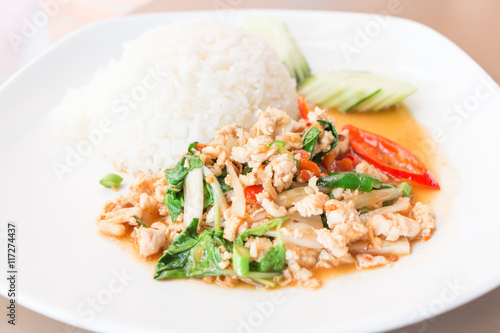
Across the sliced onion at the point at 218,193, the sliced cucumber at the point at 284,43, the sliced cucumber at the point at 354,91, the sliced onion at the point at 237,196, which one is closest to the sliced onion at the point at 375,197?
the sliced onion at the point at 237,196

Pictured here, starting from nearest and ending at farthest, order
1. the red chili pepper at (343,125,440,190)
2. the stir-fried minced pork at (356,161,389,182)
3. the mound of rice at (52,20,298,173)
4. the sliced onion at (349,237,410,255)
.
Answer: the sliced onion at (349,237,410,255) → the stir-fried minced pork at (356,161,389,182) → the red chili pepper at (343,125,440,190) → the mound of rice at (52,20,298,173)

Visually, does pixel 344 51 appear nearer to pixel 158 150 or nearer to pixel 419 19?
pixel 419 19

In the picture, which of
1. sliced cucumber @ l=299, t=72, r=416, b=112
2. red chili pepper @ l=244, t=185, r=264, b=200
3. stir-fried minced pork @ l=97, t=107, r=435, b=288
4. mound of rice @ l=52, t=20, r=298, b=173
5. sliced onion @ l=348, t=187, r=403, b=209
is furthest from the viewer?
sliced cucumber @ l=299, t=72, r=416, b=112

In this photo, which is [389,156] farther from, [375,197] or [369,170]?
[375,197]

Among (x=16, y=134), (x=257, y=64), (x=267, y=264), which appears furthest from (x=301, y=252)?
(x=16, y=134)

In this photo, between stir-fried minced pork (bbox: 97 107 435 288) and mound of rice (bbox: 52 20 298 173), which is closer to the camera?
stir-fried minced pork (bbox: 97 107 435 288)

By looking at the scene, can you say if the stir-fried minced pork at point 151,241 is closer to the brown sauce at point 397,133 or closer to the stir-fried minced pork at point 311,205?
the brown sauce at point 397,133

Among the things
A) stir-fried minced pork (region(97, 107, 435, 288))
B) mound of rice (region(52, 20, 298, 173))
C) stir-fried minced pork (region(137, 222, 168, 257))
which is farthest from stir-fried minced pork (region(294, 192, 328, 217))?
mound of rice (region(52, 20, 298, 173))

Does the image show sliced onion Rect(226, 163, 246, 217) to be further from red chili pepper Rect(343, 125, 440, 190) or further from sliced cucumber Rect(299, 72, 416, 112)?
sliced cucumber Rect(299, 72, 416, 112)
